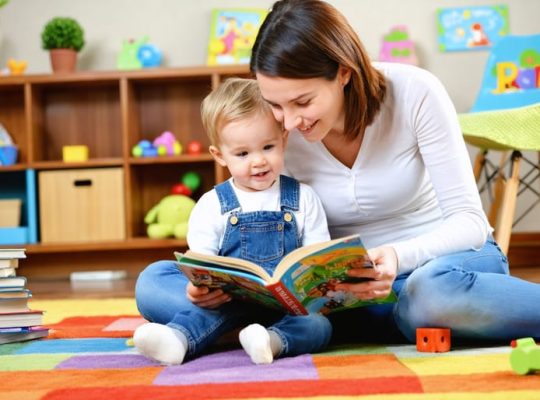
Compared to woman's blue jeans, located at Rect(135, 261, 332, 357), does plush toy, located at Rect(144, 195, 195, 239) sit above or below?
below

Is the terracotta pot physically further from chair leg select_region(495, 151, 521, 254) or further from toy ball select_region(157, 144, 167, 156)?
chair leg select_region(495, 151, 521, 254)

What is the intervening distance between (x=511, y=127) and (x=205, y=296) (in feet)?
5.31

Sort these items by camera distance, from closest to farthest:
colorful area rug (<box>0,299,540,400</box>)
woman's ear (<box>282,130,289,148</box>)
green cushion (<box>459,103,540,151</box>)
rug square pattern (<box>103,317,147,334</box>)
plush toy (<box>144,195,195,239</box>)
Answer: colorful area rug (<box>0,299,540,400</box>)
woman's ear (<box>282,130,289,148</box>)
rug square pattern (<box>103,317,147,334</box>)
green cushion (<box>459,103,540,151</box>)
plush toy (<box>144,195,195,239</box>)

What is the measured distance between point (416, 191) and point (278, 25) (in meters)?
0.41

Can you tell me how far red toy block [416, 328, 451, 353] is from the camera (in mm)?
1268

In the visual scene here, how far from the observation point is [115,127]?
3740 millimetres

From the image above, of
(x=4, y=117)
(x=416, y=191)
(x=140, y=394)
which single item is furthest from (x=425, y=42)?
(x=140, y=394)

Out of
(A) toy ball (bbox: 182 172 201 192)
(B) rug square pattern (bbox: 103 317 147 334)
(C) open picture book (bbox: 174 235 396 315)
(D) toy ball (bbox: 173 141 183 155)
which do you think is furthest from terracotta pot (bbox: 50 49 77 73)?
(C) open picture book (bbox: 174 235 396 315)

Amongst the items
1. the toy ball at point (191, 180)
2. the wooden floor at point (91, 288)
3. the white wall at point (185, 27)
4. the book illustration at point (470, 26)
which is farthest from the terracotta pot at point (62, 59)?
the book illustration at point (470, 26)

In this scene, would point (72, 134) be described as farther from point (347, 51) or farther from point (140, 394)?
point (140, 394)

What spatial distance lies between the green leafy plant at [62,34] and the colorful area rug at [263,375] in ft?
7.33

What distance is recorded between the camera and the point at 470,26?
3561 mm

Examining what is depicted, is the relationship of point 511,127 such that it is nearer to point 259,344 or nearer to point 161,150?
point 161,150

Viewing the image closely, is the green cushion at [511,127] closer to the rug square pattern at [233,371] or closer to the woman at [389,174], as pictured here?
the woman at [389,174]
